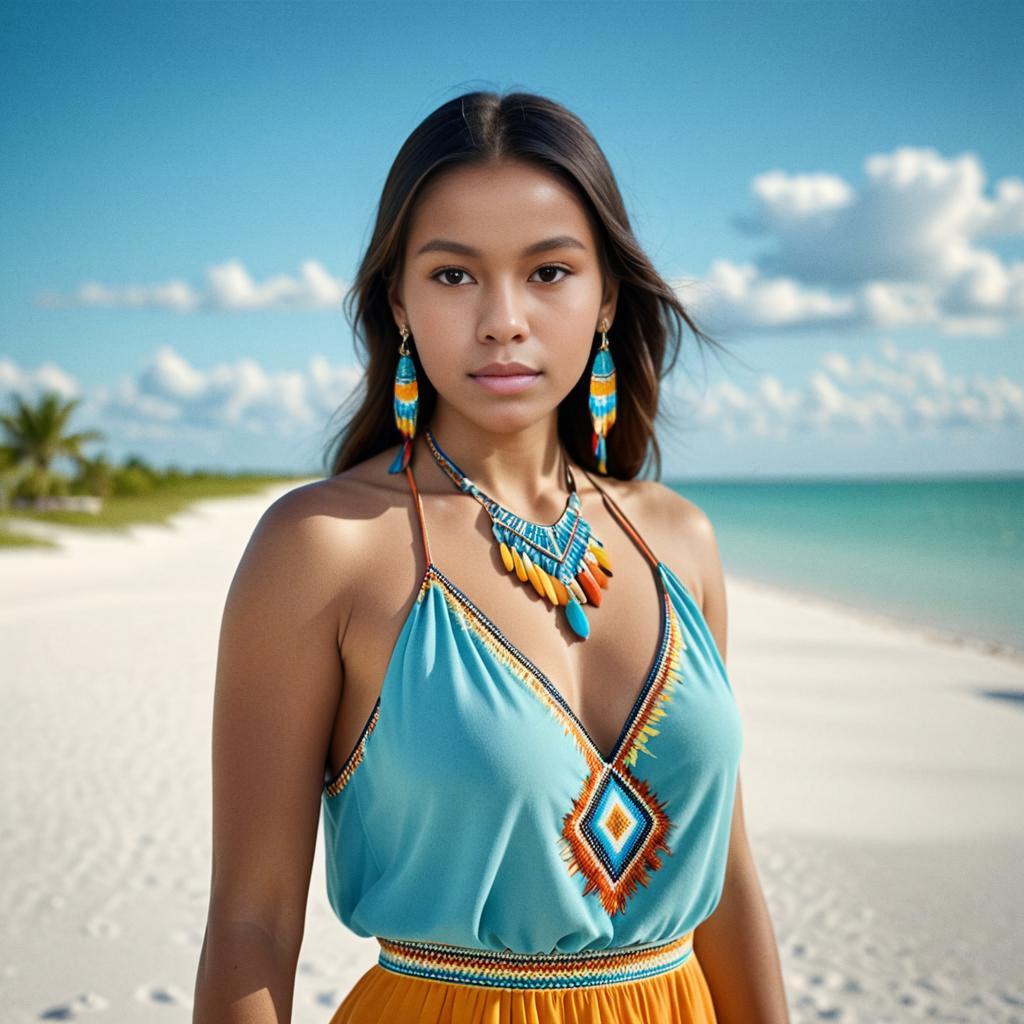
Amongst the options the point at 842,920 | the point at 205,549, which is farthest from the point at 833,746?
the point at 205,549

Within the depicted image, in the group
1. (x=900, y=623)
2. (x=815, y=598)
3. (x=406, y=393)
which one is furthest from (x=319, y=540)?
(x=815, y=598)

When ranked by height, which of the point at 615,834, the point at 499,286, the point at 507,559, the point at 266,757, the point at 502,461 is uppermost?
the point at 499,286

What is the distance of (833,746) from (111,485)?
4148cm

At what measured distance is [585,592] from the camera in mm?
1759

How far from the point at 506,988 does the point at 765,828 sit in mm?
6259

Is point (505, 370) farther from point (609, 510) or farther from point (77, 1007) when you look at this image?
point (77, 1007)

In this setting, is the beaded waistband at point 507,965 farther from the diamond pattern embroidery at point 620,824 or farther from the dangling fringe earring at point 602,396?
the dangling fringe earring at point 602,396

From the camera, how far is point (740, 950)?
1.85 metres

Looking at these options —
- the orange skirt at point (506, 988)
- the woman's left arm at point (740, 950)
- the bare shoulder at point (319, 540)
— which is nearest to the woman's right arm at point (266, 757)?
the bare shoulder at point (319, 540)

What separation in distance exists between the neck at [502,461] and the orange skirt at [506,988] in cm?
68

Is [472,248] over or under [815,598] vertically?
over

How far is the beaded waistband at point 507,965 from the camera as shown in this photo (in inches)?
62.6

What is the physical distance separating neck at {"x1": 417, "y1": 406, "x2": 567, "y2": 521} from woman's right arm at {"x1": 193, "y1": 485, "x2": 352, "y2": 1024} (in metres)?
0.37

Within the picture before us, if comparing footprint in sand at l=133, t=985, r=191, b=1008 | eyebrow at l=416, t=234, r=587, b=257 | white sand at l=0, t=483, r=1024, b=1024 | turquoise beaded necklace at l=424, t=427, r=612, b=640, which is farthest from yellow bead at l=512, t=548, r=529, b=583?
footprint in sand at l=133, t=985, r=191, b=1008
